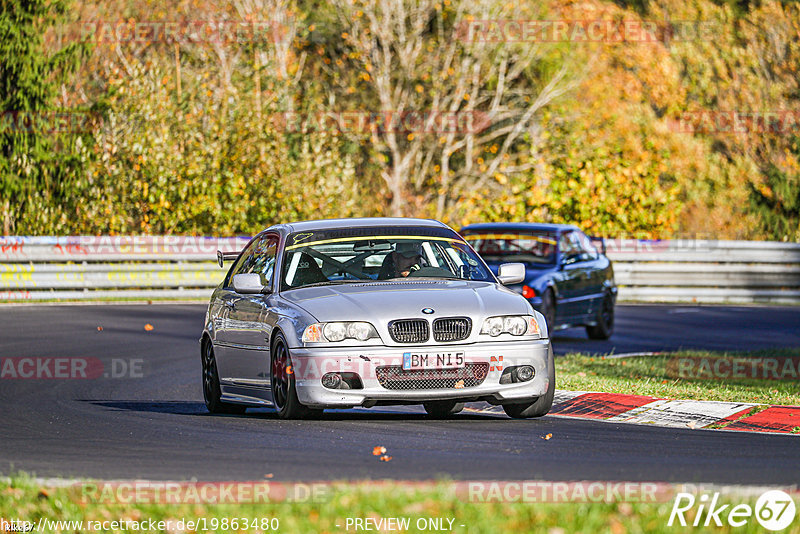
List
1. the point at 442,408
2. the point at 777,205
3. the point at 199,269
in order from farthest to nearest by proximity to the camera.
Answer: the point at 777,205 → the point at 199,269 → the point at 442,408

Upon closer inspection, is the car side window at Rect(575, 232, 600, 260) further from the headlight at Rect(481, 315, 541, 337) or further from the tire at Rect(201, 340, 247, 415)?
the headlight at Rect(481, 315, 541, 337)

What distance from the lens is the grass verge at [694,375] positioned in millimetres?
12766

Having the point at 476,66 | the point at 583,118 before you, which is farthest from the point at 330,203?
the point at 583,118

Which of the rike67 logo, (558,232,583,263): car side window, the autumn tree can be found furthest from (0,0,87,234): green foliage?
the rike67 logo

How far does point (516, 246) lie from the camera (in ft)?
66.9

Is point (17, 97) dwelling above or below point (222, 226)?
above

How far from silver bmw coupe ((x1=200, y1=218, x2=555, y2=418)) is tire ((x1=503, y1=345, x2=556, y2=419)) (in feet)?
0.03

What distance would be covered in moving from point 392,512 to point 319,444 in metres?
2.91

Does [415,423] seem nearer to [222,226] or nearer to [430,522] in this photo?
[430,522]

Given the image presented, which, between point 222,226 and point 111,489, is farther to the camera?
point 222,226

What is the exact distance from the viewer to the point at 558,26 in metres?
46.5

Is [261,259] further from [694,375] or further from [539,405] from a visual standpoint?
[694,375]

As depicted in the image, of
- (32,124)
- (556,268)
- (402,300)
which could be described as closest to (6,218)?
(32,124)

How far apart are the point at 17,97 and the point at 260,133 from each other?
5.24 metres
